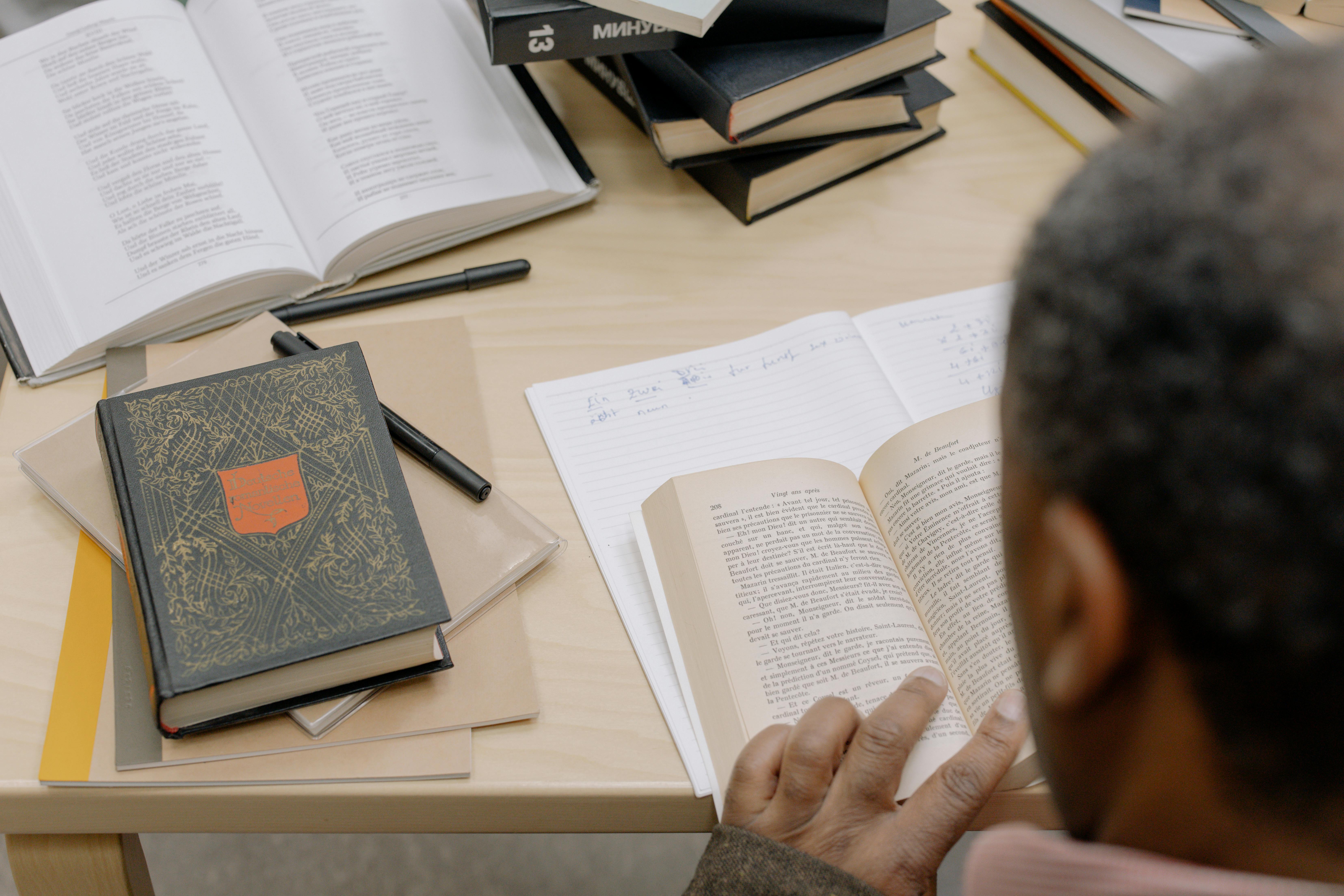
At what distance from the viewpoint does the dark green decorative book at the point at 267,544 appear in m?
0.52

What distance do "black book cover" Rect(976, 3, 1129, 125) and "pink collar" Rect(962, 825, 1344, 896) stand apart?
699 mm

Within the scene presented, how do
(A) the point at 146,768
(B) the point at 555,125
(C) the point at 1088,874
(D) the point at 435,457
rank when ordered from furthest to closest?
(B) the point at 555,125, (D) the point at 435,457, (A) the point at 146,768, (C) the point at 1088,874

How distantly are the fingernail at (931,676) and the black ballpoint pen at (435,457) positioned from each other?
1.00ft

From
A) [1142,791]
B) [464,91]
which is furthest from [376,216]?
[1142,791]

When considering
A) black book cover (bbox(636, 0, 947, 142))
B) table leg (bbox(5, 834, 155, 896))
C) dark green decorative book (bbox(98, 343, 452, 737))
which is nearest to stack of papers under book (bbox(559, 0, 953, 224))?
black book cover (bbox(636, 0, 947, 142))

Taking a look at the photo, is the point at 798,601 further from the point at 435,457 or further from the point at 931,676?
the point at 435,457

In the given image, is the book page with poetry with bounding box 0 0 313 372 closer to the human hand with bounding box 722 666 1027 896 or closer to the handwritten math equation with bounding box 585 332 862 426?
the handwritten math equation with bounding box 585 332 862 426

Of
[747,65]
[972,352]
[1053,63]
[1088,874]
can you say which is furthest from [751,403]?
[1053,63]

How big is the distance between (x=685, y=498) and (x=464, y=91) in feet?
1.64

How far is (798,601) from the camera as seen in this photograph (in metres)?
0.58

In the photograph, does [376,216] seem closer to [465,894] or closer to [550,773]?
[550,773]

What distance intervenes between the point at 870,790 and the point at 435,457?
0.36 m

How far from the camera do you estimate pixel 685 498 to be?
617mm

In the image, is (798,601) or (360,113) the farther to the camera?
(360,113)
